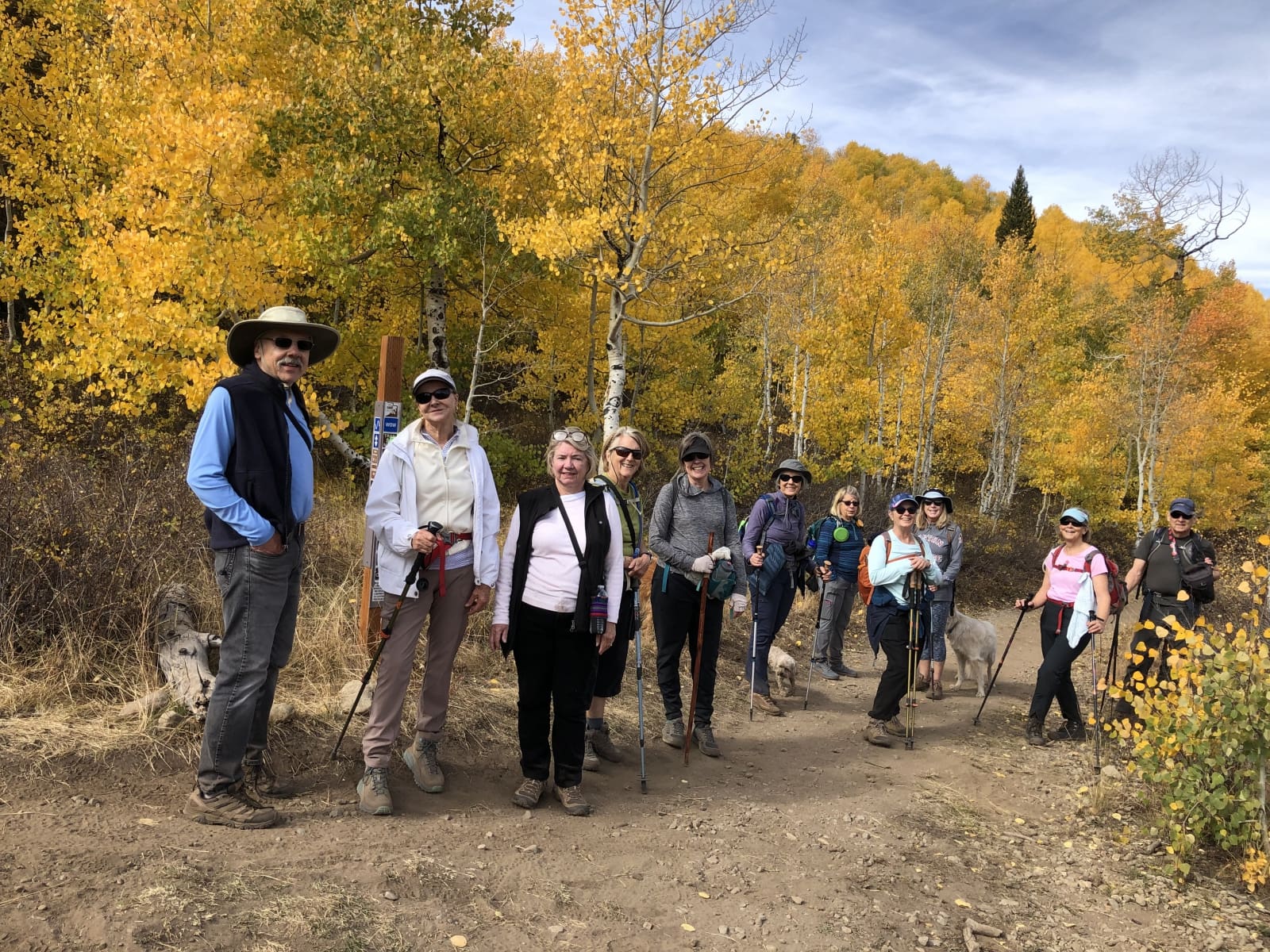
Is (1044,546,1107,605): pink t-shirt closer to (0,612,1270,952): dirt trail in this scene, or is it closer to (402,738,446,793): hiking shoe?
(0,612,1270,952): dirt trail

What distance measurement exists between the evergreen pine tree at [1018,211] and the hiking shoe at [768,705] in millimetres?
43997

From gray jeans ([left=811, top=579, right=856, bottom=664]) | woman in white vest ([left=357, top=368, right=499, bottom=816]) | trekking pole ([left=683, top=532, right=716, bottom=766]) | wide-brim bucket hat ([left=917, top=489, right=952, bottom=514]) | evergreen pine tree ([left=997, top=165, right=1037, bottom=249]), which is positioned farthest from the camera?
evergreen pine tree ([left=997, top=165, right=1037, bottom=249])

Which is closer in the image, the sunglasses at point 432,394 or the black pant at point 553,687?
the sunglasses at point 432,394

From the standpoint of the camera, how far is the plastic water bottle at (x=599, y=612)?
384 centimetres

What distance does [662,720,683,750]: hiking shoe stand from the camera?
17.0 ft

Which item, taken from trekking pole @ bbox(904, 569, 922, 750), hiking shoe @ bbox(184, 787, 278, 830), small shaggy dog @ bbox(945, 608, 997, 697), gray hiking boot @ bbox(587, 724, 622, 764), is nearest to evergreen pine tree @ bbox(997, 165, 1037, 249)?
small shaggy dog @ bbox(945, 608, 997, 697)

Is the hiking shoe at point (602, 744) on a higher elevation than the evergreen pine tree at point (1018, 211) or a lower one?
lower

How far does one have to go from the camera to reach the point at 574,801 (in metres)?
3.96

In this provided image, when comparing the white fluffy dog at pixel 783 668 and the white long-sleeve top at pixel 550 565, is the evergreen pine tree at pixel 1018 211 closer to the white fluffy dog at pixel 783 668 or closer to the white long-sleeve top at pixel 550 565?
the white fluffy dog at pixel 783 668

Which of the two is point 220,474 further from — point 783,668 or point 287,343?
point 783,668

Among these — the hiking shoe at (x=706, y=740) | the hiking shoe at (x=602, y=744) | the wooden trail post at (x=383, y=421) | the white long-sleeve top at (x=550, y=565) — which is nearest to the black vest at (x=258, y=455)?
the white long-sleeve top at (x=550, y=565)

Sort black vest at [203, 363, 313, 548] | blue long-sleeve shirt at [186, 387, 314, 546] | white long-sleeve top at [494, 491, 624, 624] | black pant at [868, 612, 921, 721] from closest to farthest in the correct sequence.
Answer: blue long-sleeve shirt at [186, 387, 314, 546]
black vest at [203, 363, 313, 548]
white long-sleeve top at [494, 491, 624, 624]
black pant at [868, 612, 921, 721]

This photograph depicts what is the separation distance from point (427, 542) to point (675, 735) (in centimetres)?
260

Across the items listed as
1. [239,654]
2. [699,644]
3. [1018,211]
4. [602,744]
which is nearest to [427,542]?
[239,654]
